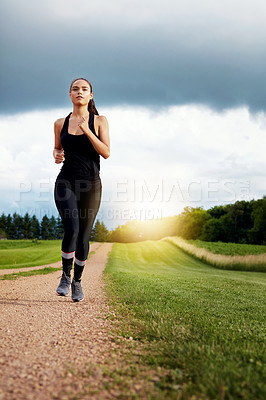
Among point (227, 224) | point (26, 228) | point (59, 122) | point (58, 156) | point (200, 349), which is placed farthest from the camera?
point (26, 228)

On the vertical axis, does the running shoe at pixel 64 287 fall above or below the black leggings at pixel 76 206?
below

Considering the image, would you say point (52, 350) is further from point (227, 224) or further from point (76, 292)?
point (227, 224)

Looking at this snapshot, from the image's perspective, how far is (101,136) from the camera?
484 centimetres

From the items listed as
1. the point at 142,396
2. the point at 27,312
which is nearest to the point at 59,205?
the point at 27,312

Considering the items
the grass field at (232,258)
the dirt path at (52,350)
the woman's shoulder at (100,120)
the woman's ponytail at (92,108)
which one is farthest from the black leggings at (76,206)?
the grass field at (232,258)

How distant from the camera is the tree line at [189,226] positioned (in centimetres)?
5897

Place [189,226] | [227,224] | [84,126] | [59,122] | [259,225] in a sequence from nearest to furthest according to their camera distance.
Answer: [84,126] < [59,122] < [259,225] < [227,224] < [189,226]

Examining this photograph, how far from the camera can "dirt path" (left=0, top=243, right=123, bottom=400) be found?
2029 mm

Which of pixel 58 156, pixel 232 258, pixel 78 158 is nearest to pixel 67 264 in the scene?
pixel 78 158

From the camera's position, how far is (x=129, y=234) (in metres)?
88.4

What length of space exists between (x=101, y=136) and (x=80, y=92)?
2.69 ft

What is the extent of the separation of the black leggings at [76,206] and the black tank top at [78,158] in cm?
10

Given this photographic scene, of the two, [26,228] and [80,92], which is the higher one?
[80,92]

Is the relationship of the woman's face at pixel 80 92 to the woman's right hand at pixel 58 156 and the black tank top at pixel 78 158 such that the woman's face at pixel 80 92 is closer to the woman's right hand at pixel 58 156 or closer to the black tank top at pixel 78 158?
the black tank top at pixel 78 158
